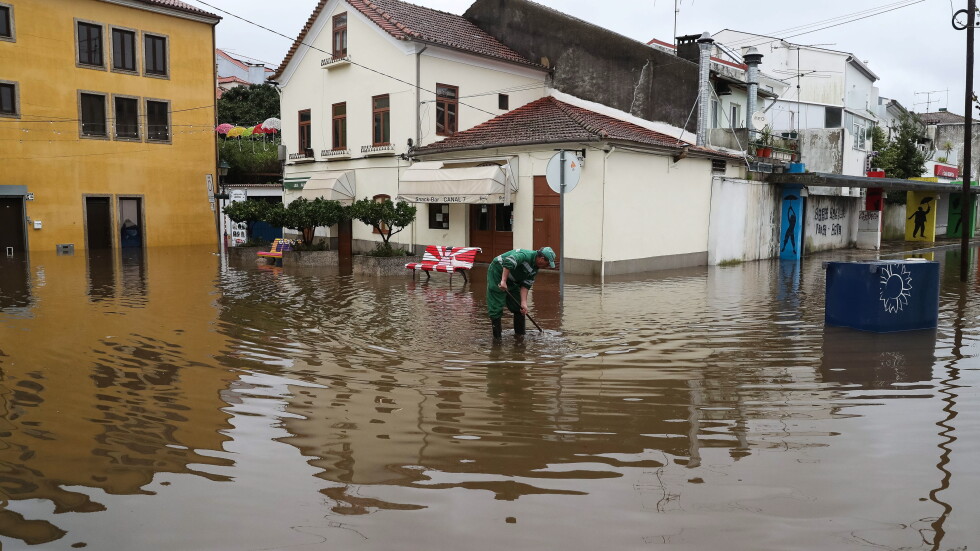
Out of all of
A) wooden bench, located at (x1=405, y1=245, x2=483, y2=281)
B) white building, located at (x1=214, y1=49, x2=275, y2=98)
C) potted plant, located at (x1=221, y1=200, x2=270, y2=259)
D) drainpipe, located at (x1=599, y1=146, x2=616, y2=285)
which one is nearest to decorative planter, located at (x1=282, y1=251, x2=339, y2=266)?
potted plant, located at (x1=221, y1=200, x2=270, y2=259)

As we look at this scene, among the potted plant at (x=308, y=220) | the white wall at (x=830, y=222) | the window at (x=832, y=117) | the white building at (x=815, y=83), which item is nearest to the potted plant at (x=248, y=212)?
the potted plant at (x=308, y=220)

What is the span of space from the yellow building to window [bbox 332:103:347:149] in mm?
9114

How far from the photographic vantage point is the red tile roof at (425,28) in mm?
23009

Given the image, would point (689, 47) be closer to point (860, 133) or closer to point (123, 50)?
point (860, 133)

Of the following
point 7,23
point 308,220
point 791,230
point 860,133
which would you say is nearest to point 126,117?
point 7,23

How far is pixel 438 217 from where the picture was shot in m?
23.2

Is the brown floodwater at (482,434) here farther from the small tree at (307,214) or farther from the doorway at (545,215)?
the small tree at (307,214)

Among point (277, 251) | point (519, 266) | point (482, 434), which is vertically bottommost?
point (482, 434)

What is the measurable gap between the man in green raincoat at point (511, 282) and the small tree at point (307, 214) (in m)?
11.8

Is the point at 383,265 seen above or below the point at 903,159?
below

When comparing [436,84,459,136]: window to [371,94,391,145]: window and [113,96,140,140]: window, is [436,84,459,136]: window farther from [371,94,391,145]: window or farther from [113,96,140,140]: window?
[113,96,140,140]: window

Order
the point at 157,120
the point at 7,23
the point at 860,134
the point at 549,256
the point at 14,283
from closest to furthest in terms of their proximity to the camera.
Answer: the point at 549,256
the point at 14,283
the point at 7,23
the point at 157,120
the point at 860,134

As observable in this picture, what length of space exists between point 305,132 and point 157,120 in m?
7.69

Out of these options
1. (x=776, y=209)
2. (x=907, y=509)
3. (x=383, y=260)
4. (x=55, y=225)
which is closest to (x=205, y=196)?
(x=55, y=225)
